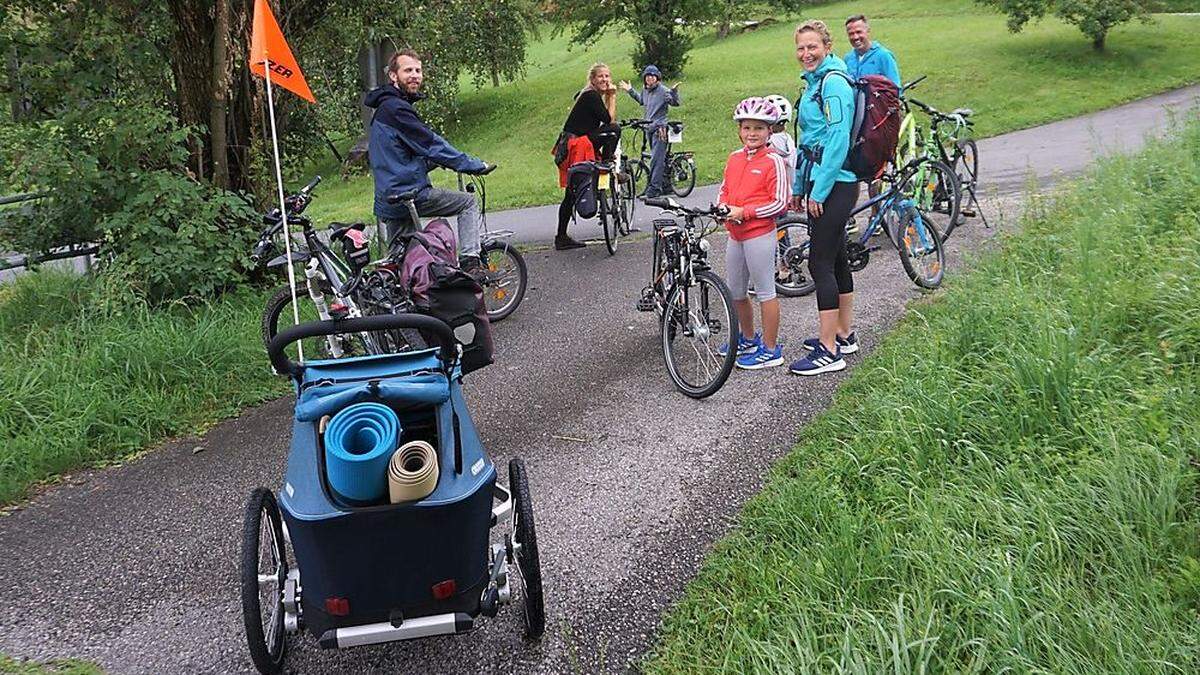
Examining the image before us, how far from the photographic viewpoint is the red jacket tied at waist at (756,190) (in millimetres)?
5078

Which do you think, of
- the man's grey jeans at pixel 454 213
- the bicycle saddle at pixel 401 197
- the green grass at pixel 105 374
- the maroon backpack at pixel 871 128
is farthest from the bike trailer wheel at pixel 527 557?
the man's grey jeans at pixel 454 213

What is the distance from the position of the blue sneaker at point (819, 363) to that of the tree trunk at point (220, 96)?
5.45 m

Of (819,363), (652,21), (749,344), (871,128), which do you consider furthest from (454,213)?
(652,21)

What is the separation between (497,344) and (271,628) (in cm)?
386

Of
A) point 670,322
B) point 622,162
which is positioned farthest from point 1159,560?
point 622,162

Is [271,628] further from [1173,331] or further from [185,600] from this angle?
[1173,331]

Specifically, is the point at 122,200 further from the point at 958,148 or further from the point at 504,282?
the point at 958,148

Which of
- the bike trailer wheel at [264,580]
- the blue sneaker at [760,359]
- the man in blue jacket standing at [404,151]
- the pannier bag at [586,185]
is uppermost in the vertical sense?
the man in blue jacket standing at [404,151]

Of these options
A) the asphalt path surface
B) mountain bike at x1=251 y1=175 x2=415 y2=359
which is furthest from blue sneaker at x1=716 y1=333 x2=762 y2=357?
mountain bike at x1=251 y1=175 x2=415 y2=359

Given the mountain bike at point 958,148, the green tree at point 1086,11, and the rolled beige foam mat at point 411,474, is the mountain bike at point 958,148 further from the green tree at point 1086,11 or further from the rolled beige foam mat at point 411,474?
the green tree at point 1086,11

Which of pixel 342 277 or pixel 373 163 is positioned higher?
pixel 373 163

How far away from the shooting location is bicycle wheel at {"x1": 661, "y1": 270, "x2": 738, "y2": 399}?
5.09 meters

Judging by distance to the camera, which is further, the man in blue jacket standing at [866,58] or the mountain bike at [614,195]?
the mountain bike at [614,195]

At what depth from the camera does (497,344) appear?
6637 millimetres
